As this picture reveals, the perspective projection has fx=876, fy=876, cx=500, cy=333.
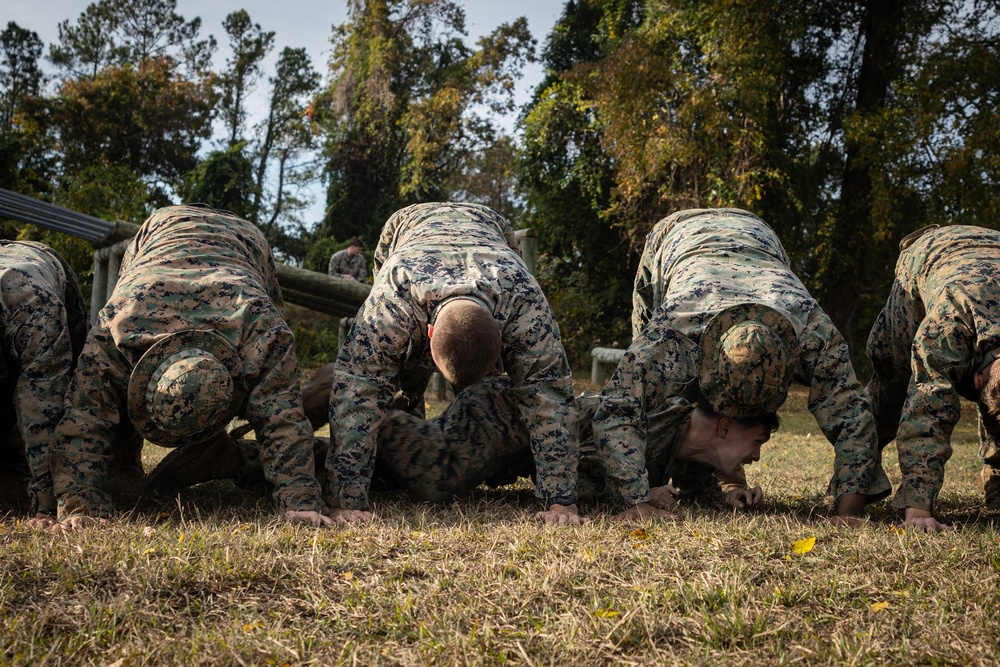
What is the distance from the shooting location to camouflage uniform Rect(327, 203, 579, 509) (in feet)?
14.5

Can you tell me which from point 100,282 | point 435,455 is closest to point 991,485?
point 435,455

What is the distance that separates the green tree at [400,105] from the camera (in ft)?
81.9

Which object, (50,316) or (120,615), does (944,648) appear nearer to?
(120,615)

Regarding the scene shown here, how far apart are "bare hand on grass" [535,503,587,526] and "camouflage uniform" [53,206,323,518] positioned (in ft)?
3.66

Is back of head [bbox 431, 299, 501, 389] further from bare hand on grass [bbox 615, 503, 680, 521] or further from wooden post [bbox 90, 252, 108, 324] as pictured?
wooden post [bbox 90, 252, 108, 324]

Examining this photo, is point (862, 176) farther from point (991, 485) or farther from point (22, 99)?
point (22, 99)

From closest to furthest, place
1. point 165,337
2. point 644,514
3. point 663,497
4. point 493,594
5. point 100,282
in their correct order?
point 493,594 < point 165,337 < point 644,514 < point 663,497 < point 100,282

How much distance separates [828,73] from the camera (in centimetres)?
1655

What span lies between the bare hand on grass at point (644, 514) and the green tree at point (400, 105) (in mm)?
20980

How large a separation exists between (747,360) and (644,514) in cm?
92

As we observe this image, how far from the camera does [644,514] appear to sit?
4.38m

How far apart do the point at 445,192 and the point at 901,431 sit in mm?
22150

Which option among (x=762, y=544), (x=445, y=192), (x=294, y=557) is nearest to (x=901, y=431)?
(x=762, y=544)

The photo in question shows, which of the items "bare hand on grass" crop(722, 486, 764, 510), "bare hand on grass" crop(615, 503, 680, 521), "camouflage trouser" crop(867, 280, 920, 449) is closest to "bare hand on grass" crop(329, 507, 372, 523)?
"bare hand on grass" crop(615, 503, 680, 521)
